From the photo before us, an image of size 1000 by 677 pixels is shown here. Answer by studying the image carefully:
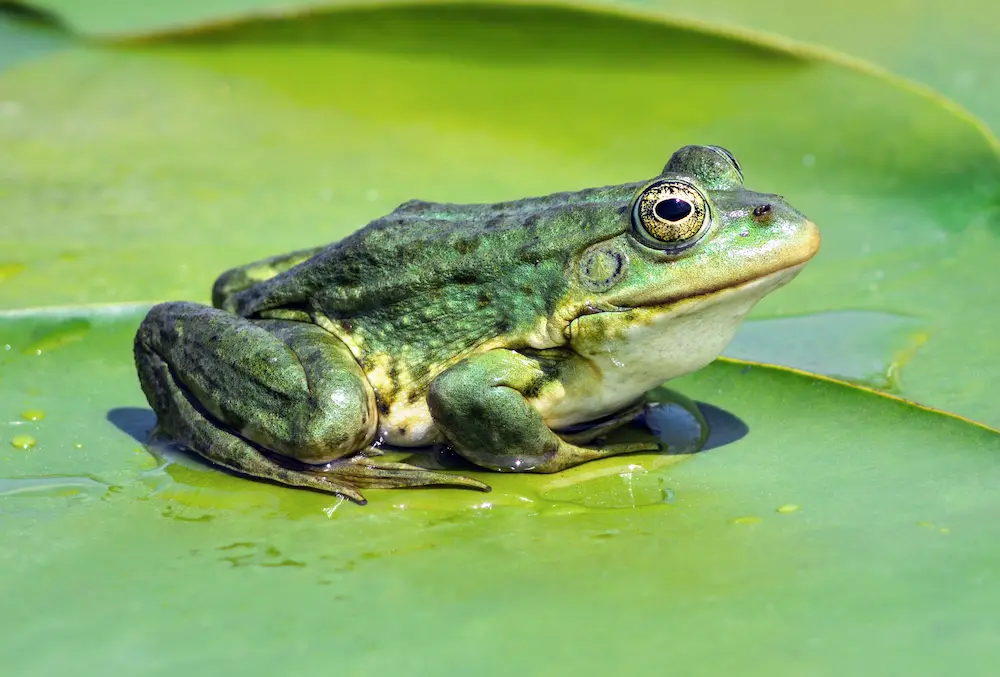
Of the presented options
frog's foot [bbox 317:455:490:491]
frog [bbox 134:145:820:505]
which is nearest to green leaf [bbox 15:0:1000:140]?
frog [bbox 134:145:820:505]

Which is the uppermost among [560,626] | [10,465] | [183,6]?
[183,6]

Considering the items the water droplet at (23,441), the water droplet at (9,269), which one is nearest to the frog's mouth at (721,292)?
the water droplet at (23,441)

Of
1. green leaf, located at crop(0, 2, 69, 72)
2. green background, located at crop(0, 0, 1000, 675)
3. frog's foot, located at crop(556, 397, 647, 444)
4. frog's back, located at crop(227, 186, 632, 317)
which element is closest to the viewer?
green background, located at crop(0, 0, 1000, 675)

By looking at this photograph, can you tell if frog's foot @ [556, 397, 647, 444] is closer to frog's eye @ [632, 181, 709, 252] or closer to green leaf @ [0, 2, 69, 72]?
frog's eye @ [632, 181, 709, 252]

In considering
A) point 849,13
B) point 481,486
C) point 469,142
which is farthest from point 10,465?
point 849,13

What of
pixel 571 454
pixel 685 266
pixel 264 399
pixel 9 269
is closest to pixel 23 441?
pixel 264 399

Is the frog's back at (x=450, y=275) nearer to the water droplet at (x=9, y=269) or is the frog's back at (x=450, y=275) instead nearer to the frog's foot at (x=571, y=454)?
the frog's foot at (x=571, y=454)

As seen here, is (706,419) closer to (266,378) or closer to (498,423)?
(498,423)

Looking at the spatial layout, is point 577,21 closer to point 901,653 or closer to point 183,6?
point 183,6
